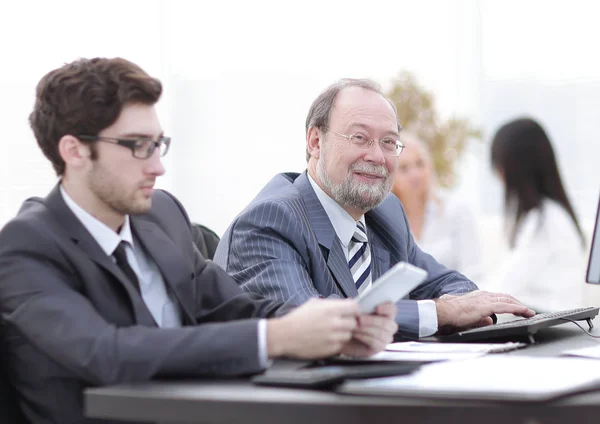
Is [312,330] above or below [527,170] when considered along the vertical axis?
above

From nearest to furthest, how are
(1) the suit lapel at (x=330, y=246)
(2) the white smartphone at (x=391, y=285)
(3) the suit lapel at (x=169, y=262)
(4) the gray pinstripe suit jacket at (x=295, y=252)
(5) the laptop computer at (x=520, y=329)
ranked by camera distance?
(2) the white smartphone at (x=391, y=285) < (3) the suit lapel at (x=169, y=262) < (5) the laptop computer at (x=520, y=329) < (4) the gray pinstripe suit jacket at (x=295, y=252) < (1) the suit lapel at (x=330, y=246)

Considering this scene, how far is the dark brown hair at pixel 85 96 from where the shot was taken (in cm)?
167

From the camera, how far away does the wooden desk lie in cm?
123

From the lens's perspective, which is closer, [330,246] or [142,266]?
[142,266]

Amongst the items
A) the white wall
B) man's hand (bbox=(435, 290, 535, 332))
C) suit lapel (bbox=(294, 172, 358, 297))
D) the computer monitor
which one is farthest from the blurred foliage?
the computer monitor

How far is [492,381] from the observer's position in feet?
4.42

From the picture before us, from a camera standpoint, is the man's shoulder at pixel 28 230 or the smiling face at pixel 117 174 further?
the smiling face at pixel 117 174

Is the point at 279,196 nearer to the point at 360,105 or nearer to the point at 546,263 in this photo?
the point at 360,105

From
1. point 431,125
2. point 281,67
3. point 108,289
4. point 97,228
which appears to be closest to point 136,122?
point 97,228

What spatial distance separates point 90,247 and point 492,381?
77cm

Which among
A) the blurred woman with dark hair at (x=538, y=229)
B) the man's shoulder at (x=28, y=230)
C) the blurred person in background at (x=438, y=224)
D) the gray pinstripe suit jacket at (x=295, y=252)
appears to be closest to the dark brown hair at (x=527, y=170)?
the blurred woman with dark hair at (x=538, y=229)

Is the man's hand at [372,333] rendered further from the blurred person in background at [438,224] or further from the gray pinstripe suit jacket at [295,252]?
the blurred person in background at [438,224]

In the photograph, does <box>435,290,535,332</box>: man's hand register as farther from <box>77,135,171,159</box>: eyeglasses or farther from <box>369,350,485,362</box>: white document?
<box>77,135,171,159</box>: eyeglasses

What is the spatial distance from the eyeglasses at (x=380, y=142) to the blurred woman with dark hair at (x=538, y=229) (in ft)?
7.07
